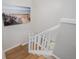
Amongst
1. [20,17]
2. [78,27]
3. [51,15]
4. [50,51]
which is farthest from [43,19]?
[78,27]

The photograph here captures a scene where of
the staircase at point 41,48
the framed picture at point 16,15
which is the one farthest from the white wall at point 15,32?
the staircase at point 41,48

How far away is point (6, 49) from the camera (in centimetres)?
366

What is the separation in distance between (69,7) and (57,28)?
7.71 feet

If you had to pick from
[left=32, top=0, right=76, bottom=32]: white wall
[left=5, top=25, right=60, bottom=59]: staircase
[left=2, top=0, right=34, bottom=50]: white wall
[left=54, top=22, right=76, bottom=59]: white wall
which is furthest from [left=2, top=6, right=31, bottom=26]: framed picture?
[left=54, top=22, right=76, bottom=59]: white wall

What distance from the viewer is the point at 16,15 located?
4.22 m

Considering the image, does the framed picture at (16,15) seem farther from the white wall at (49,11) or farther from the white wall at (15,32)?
the white wall at (49,11)

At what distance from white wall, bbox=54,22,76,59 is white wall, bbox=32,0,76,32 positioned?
2144 mm

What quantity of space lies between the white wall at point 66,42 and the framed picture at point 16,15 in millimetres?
1747

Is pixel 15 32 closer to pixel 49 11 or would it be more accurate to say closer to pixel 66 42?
pixel 66 42

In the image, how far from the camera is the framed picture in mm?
3625

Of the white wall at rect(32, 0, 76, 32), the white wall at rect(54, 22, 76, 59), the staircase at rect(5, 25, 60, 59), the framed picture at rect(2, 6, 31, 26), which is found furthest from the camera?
the white wall at rect(32, 0, 76, 32)

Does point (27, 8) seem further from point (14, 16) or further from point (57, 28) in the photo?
point (57, 28)

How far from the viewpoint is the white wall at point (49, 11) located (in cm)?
517

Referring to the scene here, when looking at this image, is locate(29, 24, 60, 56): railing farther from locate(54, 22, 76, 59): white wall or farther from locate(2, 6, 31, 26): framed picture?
locate(2, 6, 31, 26): framed picture
